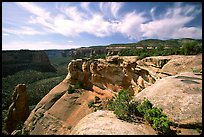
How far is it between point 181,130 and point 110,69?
56.4 ft

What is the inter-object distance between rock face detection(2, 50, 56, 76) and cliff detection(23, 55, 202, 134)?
144 feet

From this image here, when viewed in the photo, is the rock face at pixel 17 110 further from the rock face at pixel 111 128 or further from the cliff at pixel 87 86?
the rock face at pixel 111 128

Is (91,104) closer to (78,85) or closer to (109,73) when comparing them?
(109,73)

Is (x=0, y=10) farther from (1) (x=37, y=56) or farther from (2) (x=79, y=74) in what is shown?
(1) (x=37, y=56)

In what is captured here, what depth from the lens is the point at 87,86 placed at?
27469 millimetres

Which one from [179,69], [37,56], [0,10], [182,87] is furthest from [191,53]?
[37,56]

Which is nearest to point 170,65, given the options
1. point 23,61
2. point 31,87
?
point 31,87

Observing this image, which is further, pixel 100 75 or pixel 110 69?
pixel 100 75

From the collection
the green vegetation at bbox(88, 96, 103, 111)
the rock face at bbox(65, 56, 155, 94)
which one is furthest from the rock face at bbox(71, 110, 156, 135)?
the green vegetation at bbox(88, 96, 103, 111)

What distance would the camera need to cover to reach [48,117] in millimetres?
22906

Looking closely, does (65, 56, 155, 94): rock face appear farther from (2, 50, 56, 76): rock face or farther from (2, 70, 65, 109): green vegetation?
(2, 50, 56, 76): rock face

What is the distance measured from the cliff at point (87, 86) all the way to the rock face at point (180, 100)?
6031mm

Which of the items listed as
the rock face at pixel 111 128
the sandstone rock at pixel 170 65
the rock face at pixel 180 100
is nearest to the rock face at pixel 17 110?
the sandstone rock at pixel 170 65

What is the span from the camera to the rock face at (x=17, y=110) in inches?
1005
